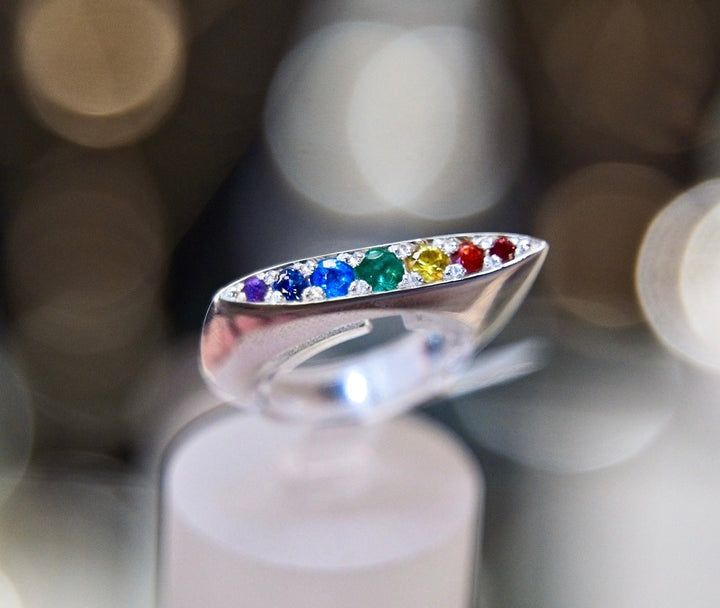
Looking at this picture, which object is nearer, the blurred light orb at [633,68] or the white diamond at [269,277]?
the white diamond at [269,277]

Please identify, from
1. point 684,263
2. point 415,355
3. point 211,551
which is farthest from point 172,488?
point 684,263

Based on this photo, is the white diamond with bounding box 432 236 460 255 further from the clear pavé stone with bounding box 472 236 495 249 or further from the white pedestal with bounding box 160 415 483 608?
the white pedestal with bounding box 160 415 483 608

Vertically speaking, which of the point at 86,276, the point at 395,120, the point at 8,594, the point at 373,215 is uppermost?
the point at 395,120

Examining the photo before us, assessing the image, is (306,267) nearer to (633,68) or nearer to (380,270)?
(380,270)

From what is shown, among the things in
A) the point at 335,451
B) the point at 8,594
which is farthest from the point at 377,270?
the point at 8,594

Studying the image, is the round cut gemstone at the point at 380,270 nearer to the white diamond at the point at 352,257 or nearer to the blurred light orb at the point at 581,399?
the white diamond at the point at 352,257

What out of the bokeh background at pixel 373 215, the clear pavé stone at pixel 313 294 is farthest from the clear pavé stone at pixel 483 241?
the bokeh background at pixel 373 215

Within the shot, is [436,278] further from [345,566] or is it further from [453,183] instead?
[453,183]
